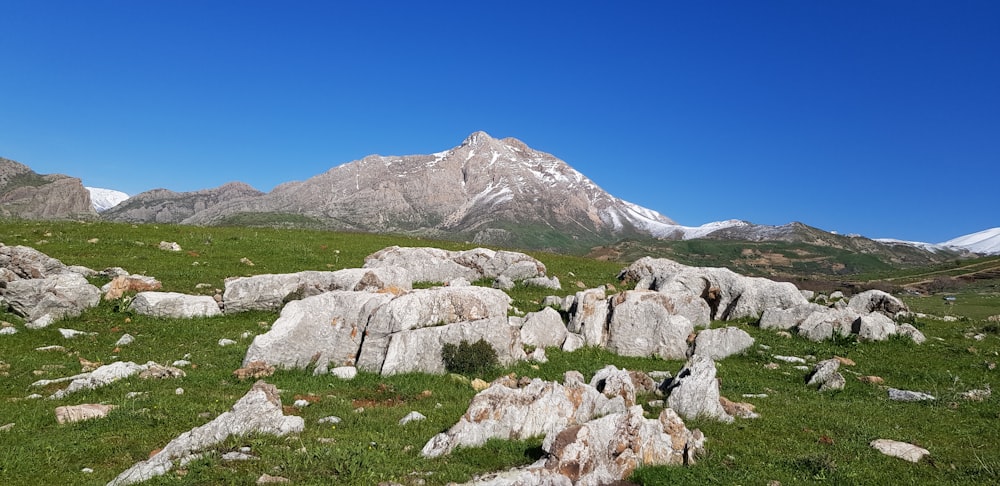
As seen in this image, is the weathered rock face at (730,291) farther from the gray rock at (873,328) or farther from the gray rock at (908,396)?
the gray rock at (908,396)

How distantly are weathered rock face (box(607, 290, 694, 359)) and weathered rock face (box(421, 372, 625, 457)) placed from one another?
11.5m

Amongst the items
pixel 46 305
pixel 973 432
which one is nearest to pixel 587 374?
pixel 973 432

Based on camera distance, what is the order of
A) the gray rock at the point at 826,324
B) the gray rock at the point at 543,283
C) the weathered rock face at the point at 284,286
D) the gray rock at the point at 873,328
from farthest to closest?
the gray rock at the point at 543,283 → the gray rock at the point at 826,324 → the gray rock at the point at 873,328 → the weathered rock face at the point at 284,286

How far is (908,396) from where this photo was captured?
853 inches

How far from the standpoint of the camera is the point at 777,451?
14508mm

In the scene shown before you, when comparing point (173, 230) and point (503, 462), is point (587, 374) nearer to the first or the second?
point (503, 462)

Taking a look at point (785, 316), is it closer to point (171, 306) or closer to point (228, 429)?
point (228, 429)

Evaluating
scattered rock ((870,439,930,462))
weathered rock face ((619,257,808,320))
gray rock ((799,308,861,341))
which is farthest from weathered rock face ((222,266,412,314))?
gray rock ((799,308,861,341))

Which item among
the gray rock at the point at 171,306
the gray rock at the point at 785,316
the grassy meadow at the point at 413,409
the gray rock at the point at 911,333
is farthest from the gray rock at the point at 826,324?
the gray rock at the point at 171,306

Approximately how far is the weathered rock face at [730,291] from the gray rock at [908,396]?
14.4 m

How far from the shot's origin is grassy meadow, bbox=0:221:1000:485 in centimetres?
1238

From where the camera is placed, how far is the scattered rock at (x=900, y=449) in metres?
14.6

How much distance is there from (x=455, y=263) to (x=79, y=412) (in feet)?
105

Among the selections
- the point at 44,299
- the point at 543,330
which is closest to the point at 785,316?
the point at 543,330
